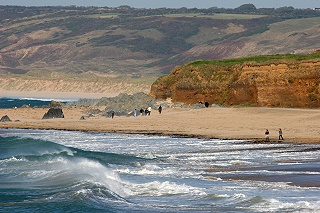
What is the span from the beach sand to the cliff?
9.10 feet

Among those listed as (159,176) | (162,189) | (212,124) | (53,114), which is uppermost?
(53,114)

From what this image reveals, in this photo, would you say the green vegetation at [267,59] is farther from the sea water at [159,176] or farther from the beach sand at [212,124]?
the sea water at [159,176]

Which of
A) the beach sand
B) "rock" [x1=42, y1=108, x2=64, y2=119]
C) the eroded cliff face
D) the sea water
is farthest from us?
"rock" [x1=42, y1=108, x2=64, y2=119]

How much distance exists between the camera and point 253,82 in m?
55.4

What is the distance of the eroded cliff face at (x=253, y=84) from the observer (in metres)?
52.8

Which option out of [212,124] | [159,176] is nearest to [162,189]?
[159,176]

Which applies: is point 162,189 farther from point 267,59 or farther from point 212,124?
point 267,59

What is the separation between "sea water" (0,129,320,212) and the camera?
21.8 m

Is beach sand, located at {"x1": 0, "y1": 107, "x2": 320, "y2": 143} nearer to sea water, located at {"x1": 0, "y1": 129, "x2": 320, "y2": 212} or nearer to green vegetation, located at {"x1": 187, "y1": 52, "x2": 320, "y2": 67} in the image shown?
sea water, located at {"x1": 0, "y1": 129, "x2": 320, "y2": 212}

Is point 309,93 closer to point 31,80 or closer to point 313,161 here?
point 313,161

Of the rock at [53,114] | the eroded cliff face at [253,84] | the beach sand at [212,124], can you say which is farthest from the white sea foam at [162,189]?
the rock at [53,114]

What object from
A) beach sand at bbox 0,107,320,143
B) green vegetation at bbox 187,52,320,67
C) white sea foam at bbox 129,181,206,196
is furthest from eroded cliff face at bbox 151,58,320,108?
white sea foam at bbox 129,181,206,196

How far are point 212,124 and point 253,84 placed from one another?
9068mm

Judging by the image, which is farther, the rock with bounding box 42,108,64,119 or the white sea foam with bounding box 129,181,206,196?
the rock with bounding box 42,108,64,119
